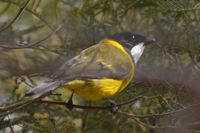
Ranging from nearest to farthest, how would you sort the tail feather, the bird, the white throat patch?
the tail feather, the bird, the white throat patch

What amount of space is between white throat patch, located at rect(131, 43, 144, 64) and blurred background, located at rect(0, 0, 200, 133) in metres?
0.04

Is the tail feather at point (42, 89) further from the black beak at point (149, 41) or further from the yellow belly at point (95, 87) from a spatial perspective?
the black beak at point (149, 41)

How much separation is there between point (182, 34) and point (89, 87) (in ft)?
2.63

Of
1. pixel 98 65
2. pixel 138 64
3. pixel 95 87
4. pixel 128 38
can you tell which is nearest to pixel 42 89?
pixel 95 87

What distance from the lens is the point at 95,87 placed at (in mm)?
3180

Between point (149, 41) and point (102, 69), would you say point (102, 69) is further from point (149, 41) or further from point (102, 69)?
point (149, 41)

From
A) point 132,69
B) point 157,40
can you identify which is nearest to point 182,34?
point 157,40

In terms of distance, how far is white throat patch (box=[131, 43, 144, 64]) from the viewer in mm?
3678

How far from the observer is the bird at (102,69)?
9.74ft

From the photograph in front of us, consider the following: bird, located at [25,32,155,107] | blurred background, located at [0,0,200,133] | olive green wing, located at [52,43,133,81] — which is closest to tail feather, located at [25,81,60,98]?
bird, located at [25,32,155,107]

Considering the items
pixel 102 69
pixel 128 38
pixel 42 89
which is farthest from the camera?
pixel 128 38

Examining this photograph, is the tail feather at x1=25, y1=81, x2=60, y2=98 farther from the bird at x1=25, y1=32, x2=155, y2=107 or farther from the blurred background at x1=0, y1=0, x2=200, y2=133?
the blurred background at x1=0, y1=0, x2=200, y2=133

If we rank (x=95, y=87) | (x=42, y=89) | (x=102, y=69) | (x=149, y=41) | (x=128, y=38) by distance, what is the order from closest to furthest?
(x=42, y=89) → (x=95, y=87) → (x=102, y=69) → (x=149, y=41) → (x=128, y=38)

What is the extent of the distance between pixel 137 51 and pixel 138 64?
22 cm
